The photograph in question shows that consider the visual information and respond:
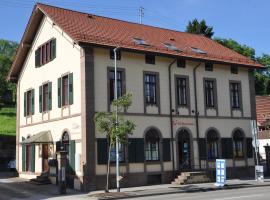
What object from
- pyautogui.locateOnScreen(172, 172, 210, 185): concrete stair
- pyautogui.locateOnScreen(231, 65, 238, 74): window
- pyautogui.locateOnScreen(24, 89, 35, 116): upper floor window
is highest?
pyautogui.locateOnScreen(231, 65, 238, 74): window

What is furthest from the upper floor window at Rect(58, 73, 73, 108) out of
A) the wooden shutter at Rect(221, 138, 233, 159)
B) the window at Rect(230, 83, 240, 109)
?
the window at Rect(230, 83, 240, 109)

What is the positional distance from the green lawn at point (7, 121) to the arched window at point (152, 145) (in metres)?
34.3

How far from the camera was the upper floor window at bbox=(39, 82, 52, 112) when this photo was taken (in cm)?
3177

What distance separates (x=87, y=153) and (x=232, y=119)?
12439 millimetres

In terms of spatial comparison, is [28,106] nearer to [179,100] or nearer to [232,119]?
[179,100]

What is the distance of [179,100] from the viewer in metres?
31.3

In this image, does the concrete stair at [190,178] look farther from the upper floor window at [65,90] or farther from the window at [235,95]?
the upper floor window at [65,90]

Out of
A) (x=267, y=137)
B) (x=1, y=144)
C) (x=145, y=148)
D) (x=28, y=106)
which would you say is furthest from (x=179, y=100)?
(x=1, y=144)

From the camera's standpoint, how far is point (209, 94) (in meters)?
33.1

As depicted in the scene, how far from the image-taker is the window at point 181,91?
103 feet

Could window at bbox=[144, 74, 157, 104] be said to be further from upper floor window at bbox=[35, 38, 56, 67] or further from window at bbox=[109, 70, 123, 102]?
upper floor window at bbox=[35, 38, 56, 67]

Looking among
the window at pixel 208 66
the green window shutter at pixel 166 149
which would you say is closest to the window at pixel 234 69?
the window at pixel 208 66

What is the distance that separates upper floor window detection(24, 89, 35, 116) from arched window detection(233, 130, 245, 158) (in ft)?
49.2

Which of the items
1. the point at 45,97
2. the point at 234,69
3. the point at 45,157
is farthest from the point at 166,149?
the point at 45,97
